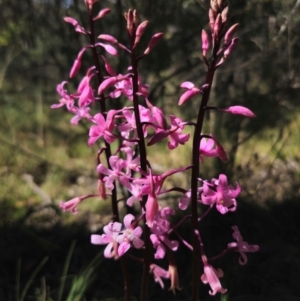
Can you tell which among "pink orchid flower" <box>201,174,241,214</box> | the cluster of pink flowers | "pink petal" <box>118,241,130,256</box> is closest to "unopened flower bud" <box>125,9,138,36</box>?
the cluster of pink flowers

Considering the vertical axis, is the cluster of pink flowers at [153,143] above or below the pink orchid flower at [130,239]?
above

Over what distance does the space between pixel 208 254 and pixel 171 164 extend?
1.65 m

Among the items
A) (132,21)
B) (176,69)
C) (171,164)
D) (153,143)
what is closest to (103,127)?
(153,143)

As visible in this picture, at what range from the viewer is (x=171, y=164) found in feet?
14.9

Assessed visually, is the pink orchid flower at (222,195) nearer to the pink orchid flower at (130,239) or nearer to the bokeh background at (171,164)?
the pink orchid flower at (130,239)

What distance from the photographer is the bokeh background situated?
2.79 metres

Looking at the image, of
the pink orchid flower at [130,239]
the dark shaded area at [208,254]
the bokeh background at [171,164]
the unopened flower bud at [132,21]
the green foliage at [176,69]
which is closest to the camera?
the unopened flower bud at [132,21]

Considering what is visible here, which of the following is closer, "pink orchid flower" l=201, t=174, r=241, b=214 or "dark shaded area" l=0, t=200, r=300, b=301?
"pink orchid flower" l=201, t=174, r=241, b=214

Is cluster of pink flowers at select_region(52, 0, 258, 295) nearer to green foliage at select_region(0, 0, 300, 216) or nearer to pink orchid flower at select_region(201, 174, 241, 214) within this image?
pink orchid flower at select_region(201, 174, 241, 214)

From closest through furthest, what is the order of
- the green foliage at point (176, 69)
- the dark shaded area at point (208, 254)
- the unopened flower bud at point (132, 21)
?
the unopened flower bud at point (132, 21)
the dark shaded area at point (208, 254)
the green foliage at point (176, 69)

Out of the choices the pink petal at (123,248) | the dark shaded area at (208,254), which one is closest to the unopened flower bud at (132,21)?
the pink petal at (123,248)

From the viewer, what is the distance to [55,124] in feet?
19.3

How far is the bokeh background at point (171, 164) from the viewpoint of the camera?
110 inches

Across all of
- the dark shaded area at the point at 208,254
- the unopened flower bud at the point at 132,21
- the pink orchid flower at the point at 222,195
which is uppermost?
the unopened flower bud at the point at 132,21
